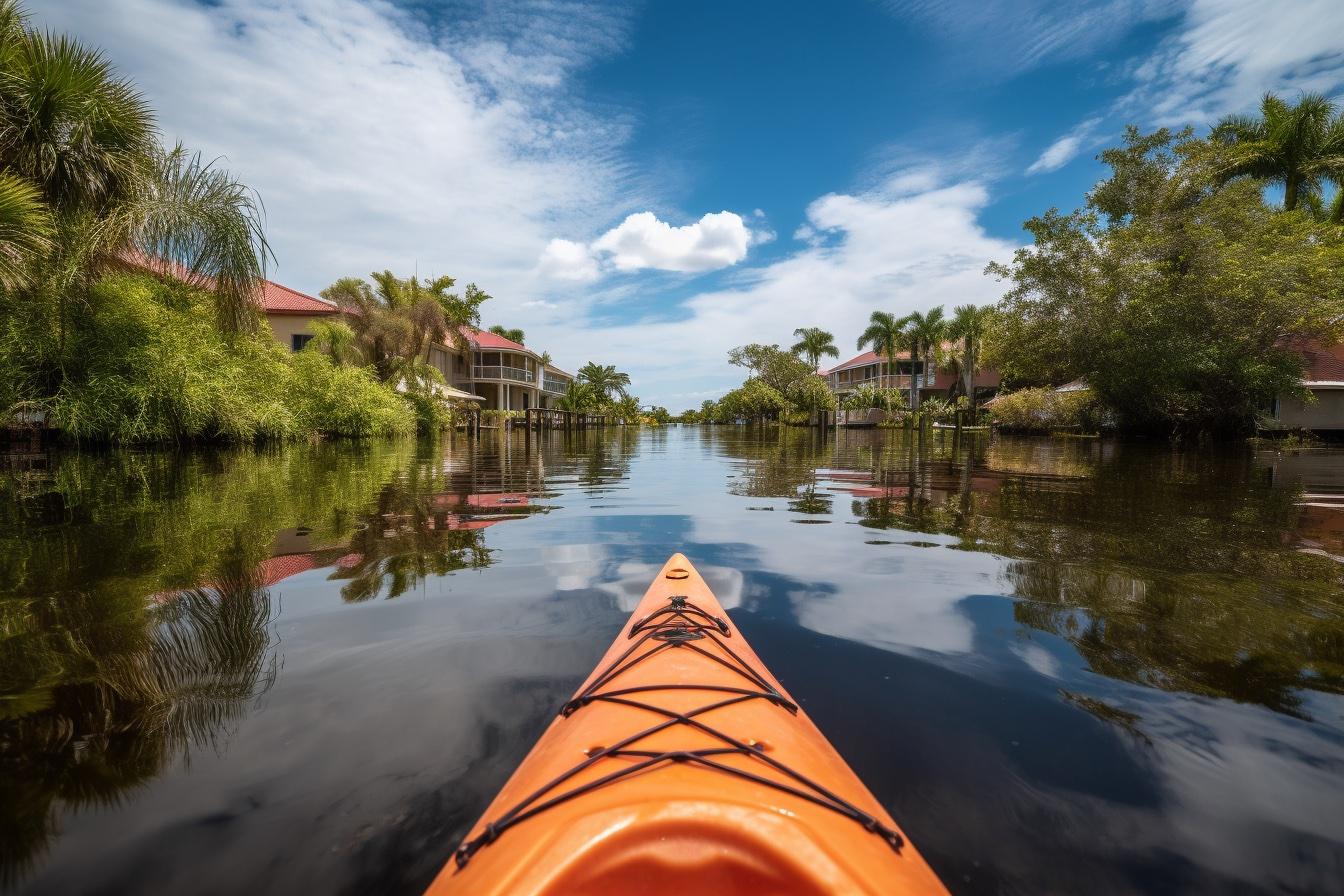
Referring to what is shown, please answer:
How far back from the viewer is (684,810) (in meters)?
1.44

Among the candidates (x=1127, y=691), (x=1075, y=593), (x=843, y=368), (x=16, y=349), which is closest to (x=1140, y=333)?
(x=1075, y=593)

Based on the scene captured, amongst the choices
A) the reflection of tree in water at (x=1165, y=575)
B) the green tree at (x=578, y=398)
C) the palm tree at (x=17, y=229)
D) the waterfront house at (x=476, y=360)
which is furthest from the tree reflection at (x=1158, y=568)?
the green tree at (x=578, y=398)

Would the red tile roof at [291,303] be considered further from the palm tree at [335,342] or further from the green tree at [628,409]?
the green tree at [628,409]

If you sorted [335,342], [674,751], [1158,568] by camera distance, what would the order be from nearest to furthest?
[674,751] < [1158,568] < [335,342]

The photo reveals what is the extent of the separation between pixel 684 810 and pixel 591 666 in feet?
6.19

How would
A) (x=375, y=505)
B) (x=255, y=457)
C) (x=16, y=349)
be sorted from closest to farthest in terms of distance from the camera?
(x=375, y=505) < (x=16, y=349) < (x=255, y=457)

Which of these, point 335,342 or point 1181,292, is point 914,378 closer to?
point 1181,292

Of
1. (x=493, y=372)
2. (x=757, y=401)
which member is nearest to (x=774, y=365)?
(x=757, y=401)

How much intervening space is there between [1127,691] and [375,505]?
7985 mm

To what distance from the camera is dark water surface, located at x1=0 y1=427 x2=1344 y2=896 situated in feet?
6.48

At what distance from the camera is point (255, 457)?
1470 cm

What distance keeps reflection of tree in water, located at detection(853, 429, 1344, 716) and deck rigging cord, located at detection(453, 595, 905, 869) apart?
2.08 metres

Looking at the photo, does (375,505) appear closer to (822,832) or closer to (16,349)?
(822,832)

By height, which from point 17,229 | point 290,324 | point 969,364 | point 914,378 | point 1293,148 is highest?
point 1293,148
